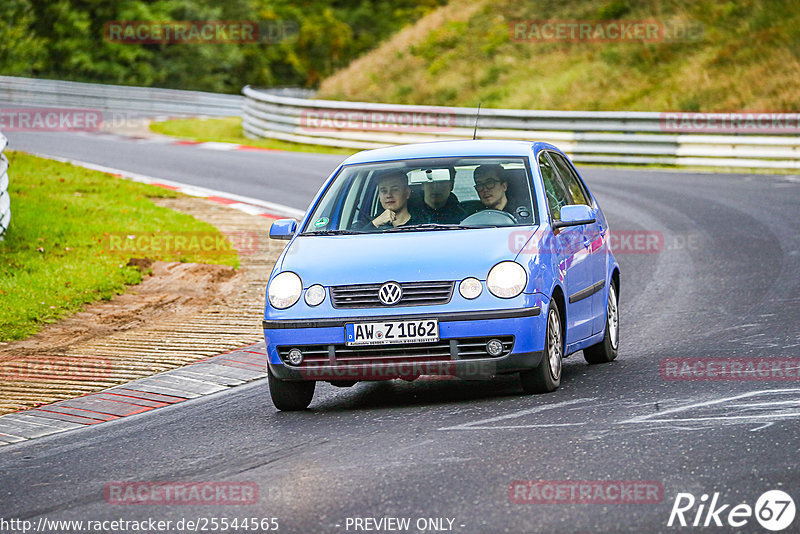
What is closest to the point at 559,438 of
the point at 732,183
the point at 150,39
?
the point at 732,183

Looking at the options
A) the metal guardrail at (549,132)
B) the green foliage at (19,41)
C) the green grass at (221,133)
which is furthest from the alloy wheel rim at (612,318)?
the green foliage at (19,41)

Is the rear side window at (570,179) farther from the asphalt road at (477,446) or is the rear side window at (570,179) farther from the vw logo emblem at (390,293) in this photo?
the vw logo emblem at (390,293)

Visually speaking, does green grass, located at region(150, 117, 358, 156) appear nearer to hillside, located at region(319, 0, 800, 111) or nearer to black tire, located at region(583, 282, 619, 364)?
hillside, located at region(319, 0, 800, 111)

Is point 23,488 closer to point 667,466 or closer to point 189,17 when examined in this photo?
point 667,466

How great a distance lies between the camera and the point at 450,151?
891 cm

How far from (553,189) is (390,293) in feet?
6.23

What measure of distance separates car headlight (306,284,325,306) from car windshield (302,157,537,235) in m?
0.83

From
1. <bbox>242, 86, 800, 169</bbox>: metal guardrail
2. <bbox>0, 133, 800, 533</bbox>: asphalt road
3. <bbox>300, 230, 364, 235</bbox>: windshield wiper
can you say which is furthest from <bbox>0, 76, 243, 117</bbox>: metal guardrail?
<bbox>300, 230, 364, 235</bbox>: windshield wiper

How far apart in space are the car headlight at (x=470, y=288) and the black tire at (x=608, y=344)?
2050 millimetres

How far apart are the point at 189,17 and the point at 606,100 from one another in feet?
101

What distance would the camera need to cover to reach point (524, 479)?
19.3ft

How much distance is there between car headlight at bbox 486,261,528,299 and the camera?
7609 mm

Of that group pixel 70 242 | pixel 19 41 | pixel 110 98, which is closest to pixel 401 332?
pixel 70 242

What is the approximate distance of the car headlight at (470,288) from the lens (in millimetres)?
7570
